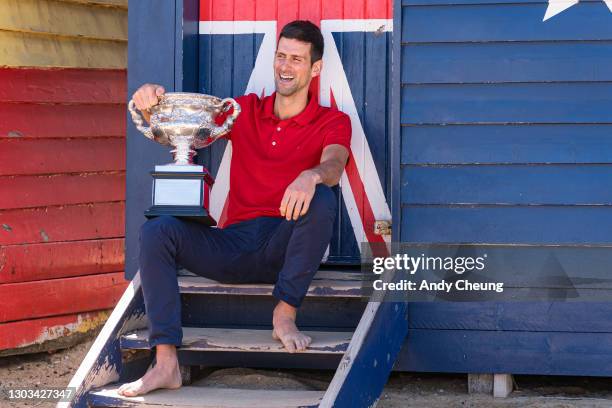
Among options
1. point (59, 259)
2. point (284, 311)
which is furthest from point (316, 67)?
point (59, 259)

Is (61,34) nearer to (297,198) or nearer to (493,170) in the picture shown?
(297,198)

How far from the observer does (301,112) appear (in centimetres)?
484

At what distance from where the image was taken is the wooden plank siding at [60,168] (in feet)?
19.5

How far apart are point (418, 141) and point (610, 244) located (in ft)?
3.25

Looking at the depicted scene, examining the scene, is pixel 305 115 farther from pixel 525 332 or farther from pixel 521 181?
pixel 525 332

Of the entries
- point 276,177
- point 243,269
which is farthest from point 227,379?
point 276,177

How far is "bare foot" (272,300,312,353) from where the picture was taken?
4164 mm

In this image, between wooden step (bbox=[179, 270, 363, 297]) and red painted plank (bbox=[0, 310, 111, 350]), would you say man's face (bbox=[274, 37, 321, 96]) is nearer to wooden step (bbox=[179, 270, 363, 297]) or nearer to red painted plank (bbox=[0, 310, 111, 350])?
wooden step (bbox=[179, 270, 363, 297])

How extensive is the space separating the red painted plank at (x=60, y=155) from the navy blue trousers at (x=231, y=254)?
1.97 meters

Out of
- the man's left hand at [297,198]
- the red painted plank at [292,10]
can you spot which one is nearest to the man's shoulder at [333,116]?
the red painted plank at [292,10]

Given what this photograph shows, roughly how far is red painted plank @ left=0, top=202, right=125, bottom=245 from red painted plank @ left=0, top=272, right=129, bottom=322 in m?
0.26

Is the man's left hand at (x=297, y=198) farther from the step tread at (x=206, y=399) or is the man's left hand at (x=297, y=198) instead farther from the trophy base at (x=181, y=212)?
the step tread at (x=206, y=399)

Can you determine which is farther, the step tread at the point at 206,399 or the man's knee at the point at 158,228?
the man's knee at the point at 158,228

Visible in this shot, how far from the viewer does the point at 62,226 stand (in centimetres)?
629
